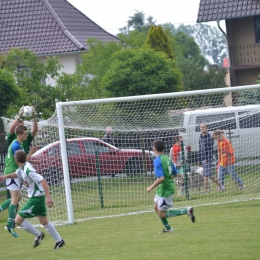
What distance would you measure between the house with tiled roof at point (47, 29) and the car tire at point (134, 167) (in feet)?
76.2

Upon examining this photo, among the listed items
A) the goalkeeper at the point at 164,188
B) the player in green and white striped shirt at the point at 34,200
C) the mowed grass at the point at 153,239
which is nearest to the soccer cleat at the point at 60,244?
the player in green and white striped shirt at the point at 34,200

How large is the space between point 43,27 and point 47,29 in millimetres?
336

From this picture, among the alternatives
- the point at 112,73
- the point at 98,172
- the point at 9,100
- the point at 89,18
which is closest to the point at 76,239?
the point at 98,172

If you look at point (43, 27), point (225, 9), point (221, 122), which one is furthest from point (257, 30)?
point (221, 122)

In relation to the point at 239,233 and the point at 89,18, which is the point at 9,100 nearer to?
the point at 239,233

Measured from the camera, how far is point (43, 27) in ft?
134

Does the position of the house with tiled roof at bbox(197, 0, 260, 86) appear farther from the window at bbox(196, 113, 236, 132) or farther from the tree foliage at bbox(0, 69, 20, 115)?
the window at bbox(196, 113, 236, 132)

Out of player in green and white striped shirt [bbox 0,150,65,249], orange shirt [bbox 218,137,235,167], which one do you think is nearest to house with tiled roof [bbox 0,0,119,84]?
orange shirt [bbox 218,137,235,167]

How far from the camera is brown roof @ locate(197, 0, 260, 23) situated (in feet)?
114

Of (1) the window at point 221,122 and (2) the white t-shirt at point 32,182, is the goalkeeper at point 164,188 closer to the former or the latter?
(2) the white t-shirt at point 32,182

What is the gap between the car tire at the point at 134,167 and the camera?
15585 mm

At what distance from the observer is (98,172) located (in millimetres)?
15500

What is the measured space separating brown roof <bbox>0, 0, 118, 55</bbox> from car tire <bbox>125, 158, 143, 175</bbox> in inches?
916

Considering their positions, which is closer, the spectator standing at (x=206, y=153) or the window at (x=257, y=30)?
the spectator standing at (x=206, y=153)
